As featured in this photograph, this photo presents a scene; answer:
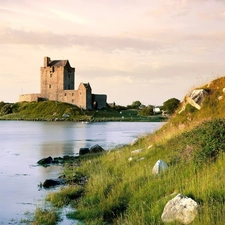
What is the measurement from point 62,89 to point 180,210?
152811 millimetres

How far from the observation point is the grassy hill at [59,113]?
143 meters

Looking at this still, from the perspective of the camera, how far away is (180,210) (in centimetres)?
979

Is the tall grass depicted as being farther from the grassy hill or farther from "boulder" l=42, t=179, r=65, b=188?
the grassy hill

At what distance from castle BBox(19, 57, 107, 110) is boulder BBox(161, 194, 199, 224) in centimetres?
13845

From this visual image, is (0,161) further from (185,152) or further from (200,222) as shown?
(200,222)

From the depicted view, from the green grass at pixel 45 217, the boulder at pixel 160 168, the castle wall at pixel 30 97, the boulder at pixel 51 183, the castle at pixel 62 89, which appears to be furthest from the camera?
the castle wall at pixel 30 97

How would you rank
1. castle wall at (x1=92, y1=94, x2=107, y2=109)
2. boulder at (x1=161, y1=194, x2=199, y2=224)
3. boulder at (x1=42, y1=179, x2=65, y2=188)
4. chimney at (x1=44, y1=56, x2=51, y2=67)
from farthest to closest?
chimney at (x1=44, y1=56, x2=51, y2=67), castle wall at (x1=92, y1=94, x2=107, y2=109), boulder at (x1=42, y1=179, x2=65, y2=188), boulder at (x1=161, y1=194, x2=199, y2=224)

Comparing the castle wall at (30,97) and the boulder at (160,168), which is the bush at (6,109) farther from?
the boulder at (160,168)

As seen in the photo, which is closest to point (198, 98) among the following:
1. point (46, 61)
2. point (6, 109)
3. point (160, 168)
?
point (160, 168)

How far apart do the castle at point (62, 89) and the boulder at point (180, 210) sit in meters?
138

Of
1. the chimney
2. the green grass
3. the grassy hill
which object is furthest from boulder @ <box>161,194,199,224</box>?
the chimney

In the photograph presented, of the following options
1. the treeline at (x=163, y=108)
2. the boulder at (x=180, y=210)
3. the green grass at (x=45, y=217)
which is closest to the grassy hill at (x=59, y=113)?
the treeline at (x=163, y=108)

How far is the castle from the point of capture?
150000 mm

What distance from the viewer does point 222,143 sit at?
13.4 meters
